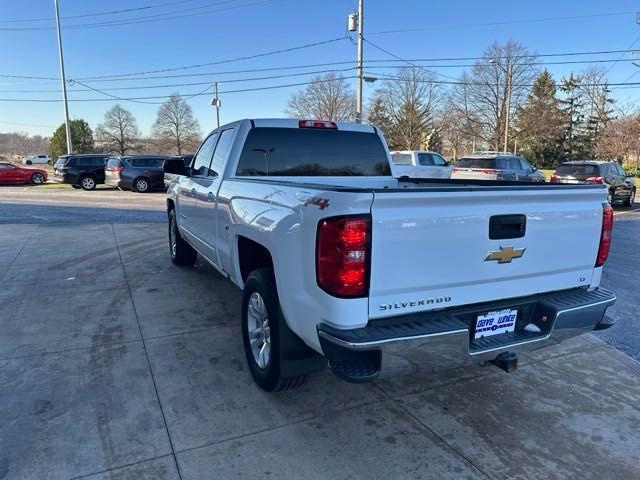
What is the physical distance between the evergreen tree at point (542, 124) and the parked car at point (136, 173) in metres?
43.4

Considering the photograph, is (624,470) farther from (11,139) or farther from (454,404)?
(11,139)

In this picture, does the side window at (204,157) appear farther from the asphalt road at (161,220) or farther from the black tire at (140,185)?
the black tire at (140,185)

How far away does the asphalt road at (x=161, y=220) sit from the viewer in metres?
4.88

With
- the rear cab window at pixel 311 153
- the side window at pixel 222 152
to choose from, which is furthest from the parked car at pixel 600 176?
the side window at pixel 222 152

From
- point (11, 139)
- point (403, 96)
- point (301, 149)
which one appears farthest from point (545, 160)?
point (11, 139)

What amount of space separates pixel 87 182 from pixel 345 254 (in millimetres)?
24110

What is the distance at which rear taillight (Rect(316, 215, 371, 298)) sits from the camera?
7.63 feet

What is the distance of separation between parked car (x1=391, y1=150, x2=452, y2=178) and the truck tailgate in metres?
17.8

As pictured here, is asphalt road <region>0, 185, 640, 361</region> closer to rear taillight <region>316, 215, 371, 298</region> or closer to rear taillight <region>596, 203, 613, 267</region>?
rear taillight <region>596, 203, 613, 267</region>

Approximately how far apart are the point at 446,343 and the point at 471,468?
768 millimetres

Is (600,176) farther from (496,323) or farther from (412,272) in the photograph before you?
(412,272)

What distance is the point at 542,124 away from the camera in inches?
2076

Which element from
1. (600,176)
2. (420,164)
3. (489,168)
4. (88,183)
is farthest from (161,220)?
(600,176)

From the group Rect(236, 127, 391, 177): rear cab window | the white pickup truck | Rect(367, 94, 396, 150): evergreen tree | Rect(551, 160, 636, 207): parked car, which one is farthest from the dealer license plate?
Rect(367, 94, 396, 150): evergreen tree
